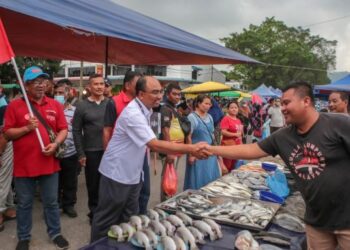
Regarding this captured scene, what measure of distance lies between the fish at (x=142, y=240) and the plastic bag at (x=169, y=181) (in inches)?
79.0

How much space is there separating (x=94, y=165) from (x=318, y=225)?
9.74 feet

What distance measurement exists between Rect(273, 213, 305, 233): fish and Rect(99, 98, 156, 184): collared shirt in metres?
1.40

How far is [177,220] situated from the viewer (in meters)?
3.03

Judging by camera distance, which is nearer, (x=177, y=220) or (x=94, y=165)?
(x=177, y=220)

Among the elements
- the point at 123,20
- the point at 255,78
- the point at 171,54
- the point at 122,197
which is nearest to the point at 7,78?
the point at 171,54

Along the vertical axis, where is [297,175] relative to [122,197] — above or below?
above

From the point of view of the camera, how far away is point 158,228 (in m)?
2.87

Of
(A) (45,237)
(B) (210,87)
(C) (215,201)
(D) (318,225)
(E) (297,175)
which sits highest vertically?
(B) (210,87)

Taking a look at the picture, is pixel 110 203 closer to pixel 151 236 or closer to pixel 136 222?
pixel 136 222

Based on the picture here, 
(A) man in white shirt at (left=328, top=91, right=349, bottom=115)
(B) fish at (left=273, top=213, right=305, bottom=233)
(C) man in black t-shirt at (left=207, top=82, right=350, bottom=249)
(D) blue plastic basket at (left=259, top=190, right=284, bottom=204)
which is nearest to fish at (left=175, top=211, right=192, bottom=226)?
(B) fish at (left=273, top=213, right=305, bottom=233)

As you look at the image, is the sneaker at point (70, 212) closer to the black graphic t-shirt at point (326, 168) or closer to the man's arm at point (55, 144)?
the man's arm at point (55, 144)

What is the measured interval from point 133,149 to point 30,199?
142 cm

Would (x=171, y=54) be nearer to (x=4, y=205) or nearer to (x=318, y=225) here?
(x=4, y=205)

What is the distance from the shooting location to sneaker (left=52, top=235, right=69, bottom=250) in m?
3.94
